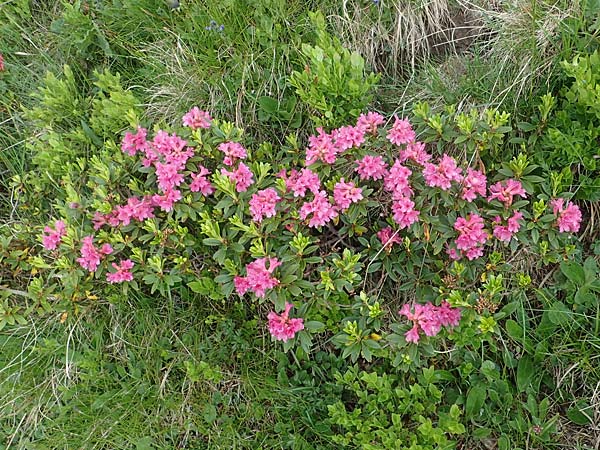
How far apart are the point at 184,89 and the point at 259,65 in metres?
0.39

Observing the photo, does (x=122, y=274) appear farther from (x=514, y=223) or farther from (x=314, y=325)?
(x=514, y=223)

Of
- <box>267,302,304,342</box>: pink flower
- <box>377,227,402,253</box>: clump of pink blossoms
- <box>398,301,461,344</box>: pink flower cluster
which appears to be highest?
<box>377,227,402,253</box>: clump of pink blossoms

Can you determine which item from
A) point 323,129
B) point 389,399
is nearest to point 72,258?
point 323,129

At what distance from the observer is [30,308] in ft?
8.65

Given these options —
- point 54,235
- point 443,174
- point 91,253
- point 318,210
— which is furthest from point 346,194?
point 54,235

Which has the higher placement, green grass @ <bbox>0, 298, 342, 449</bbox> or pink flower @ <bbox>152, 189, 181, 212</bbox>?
pink flower @ <bbox>152, 189, 181, 212</bbox>

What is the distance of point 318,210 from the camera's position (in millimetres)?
2377

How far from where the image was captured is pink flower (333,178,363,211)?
2400 mm

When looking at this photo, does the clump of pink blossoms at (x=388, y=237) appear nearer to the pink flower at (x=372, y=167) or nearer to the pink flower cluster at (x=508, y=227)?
the pink flower at (x=372, y=167)

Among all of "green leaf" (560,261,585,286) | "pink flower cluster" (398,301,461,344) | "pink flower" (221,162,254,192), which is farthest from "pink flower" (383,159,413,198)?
"green leaf" (560,261,585,286)

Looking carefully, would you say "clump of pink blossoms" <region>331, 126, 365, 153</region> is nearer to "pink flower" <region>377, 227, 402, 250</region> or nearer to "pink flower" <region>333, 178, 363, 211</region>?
"pink flower" <region>333, 178, 363, 211</region>

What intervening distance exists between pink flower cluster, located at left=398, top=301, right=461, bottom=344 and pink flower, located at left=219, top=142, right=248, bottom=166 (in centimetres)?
91

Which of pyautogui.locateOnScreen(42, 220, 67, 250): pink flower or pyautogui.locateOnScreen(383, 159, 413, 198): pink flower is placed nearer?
pyautogui.locateOnScreen(383, 159, 413, 198): pink flower

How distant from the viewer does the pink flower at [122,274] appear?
2.53m
